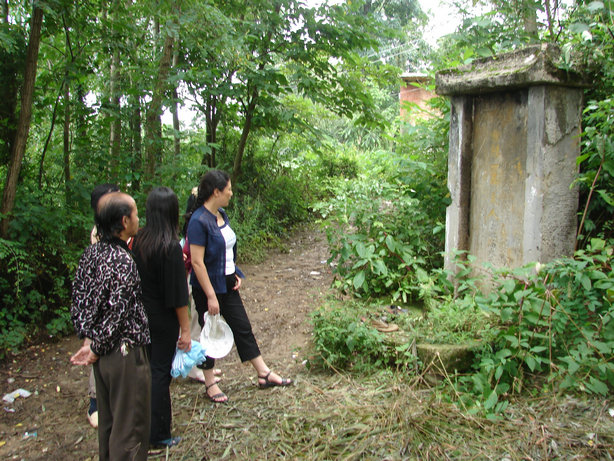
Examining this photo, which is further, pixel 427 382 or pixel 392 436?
pixel 427 382

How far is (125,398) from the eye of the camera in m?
2.29

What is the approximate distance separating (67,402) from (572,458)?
3.43 m

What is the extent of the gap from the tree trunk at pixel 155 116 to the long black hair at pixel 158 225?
10.3ft

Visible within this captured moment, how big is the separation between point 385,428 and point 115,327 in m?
1.66

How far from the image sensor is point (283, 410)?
326 cm

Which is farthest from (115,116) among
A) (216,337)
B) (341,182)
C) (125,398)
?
(125,398)

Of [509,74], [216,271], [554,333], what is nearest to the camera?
[554,333]

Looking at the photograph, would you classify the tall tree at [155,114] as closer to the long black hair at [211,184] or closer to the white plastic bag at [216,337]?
the long black hair at [211,184]

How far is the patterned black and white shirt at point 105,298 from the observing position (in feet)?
7.38

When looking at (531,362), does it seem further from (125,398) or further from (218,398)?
(125,398)

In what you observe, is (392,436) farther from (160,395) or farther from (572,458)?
(160,395)

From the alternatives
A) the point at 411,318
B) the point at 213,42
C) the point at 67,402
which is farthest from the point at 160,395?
the point at 213,42

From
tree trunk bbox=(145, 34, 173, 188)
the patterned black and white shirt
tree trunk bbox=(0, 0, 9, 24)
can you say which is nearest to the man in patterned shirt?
the patterned black and white shirt

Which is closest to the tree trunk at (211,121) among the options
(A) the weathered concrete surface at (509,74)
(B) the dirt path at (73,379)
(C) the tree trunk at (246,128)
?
(C) the tree trunk at (246,128)
